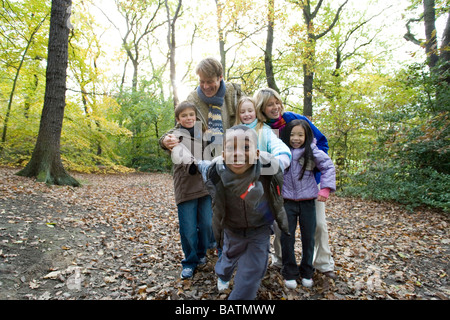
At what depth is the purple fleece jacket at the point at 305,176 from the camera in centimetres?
261

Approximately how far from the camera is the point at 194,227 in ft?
9.04

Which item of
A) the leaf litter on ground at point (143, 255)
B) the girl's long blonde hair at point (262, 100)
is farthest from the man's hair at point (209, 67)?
the leaf litter on ground at point (143, 255)

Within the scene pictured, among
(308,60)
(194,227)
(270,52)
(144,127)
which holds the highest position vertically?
(270,52)

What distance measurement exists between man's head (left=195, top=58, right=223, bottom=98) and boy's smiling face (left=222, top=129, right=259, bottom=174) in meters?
0.85

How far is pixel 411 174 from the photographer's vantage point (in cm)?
702

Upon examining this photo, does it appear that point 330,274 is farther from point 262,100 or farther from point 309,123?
point 262,100

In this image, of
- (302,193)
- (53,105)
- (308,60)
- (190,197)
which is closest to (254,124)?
(302,193)

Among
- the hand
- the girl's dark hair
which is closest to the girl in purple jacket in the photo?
the girl's dark hair

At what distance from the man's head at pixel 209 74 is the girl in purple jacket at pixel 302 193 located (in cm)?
91

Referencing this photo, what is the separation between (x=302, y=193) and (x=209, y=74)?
153 cm

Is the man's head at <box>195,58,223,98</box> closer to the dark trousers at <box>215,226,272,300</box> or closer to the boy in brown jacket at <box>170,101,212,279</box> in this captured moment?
the boy in brown jacket at <box>170,101,212,279</box>

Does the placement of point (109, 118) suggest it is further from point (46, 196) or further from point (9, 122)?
point (46, 196)

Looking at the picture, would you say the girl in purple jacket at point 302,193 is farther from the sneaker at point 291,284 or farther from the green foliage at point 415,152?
the green foliage at point 415,152
